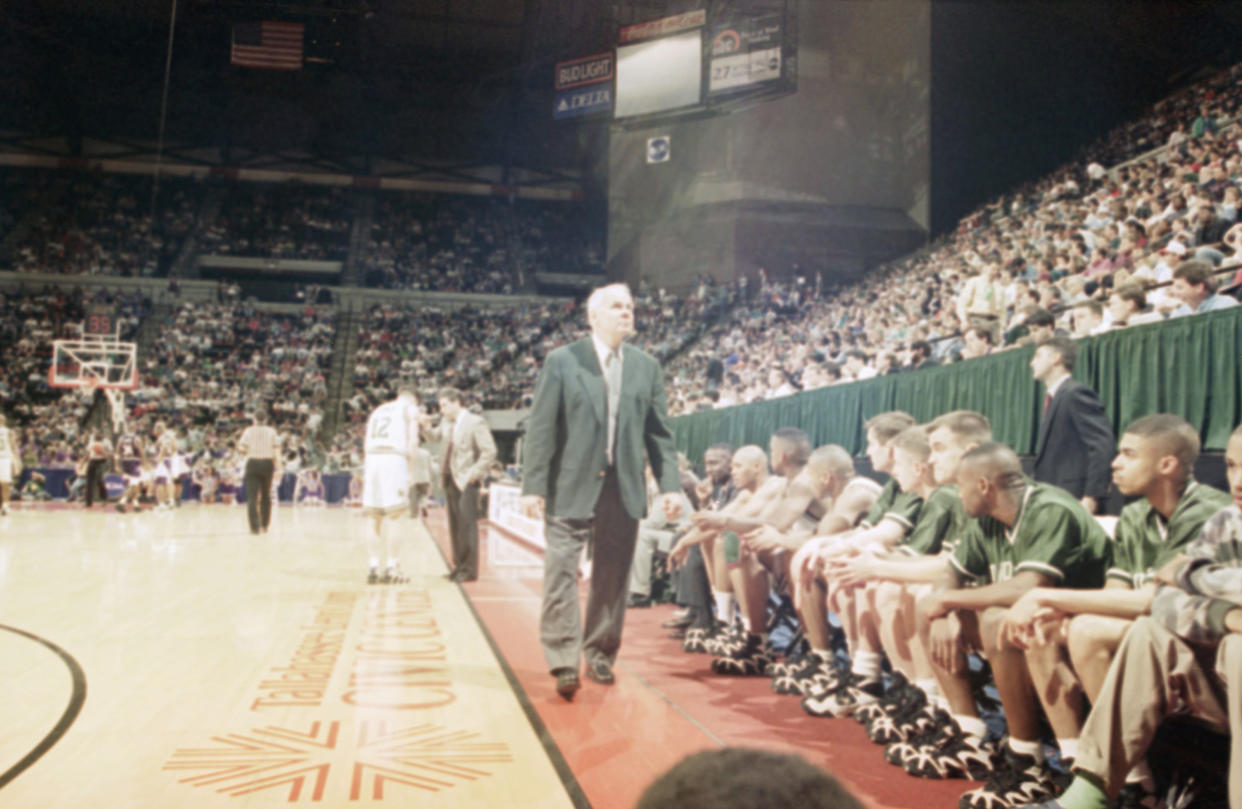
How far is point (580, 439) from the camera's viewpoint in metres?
3.90

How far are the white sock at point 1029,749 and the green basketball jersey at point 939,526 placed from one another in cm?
82

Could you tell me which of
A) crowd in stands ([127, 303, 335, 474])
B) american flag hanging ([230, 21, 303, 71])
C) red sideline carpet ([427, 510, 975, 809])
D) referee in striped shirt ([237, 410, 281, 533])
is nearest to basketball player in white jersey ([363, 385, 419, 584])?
red sideline carpet ([427, 510, 975, 809])

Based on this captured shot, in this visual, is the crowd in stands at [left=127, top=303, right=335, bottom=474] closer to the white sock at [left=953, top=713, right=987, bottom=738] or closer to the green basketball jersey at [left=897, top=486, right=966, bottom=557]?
the green basketball jersey at [left=897, top=486, right=966, bottom=557]

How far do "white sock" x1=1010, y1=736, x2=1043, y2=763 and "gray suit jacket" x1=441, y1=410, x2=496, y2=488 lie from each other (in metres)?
5.04

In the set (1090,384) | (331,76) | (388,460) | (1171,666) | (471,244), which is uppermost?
(471,244)

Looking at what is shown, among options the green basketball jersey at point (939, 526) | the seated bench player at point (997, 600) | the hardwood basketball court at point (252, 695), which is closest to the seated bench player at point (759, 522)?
the green basketball jersey at point (939, 526)

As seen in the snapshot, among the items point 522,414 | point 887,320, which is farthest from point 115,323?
point 887,320

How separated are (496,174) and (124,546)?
2334cm

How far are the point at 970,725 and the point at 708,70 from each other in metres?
15.1

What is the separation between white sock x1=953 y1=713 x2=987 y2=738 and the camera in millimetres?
→ 2734

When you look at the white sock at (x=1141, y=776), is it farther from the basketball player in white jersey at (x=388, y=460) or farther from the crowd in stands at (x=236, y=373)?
the crowd in stands at (x=236, y=373)

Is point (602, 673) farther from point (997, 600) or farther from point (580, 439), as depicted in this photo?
point (997, 600)

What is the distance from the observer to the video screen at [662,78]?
1555 centimetres

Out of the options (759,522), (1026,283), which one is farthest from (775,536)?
(1026,283)
